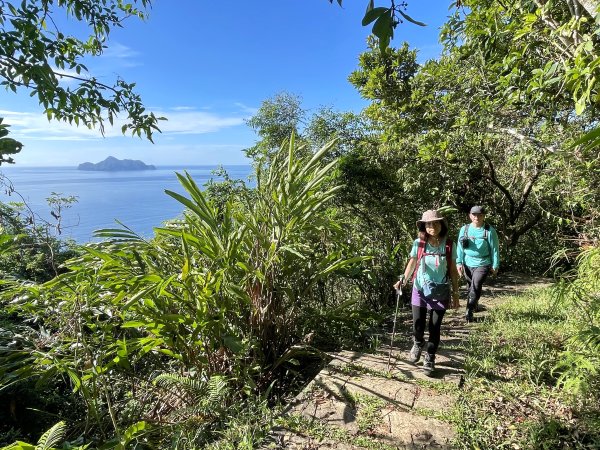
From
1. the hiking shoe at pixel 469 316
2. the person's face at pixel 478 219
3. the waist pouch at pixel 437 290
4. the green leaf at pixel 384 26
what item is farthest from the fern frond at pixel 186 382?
the person's face at pixel 478 219

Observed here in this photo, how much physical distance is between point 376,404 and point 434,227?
1570 mm

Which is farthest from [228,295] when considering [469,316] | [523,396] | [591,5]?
[469,316]

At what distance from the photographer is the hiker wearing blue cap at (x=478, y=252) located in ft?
15.5

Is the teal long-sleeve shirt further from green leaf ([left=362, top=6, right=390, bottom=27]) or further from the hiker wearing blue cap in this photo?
green leaf ([left=362, top=6, right=390, bottom=27])

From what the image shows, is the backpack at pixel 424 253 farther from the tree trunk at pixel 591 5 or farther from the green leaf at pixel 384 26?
the green leaf at pixel 384 26

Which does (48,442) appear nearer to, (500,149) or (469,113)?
(469,113)

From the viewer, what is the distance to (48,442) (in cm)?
169

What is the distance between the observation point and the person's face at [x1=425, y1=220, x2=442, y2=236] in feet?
10.8

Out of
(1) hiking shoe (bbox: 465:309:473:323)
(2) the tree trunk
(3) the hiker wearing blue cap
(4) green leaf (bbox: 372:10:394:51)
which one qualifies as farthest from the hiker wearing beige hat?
(4) green leaf (bbox: 372:10:394:51)

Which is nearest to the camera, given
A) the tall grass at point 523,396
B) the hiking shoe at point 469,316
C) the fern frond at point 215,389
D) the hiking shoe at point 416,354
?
the tall grass at point 523,396

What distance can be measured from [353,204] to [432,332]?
314 cm

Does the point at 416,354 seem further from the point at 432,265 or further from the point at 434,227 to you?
the point at 434,227

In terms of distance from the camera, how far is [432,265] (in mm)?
3273

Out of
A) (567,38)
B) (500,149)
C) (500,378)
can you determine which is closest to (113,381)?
(500,378)
